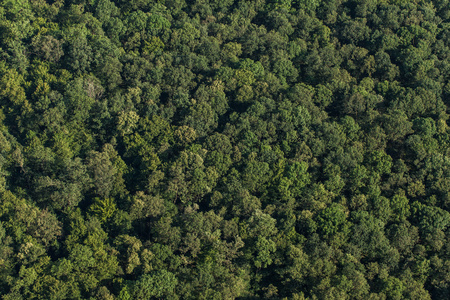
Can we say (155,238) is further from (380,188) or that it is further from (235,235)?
(380,188)

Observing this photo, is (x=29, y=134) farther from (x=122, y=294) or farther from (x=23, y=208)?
(x=122, y=294)

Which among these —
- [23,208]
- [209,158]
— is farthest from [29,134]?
[209,158]

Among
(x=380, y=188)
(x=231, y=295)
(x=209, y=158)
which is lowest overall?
→ (x=231, y=295)

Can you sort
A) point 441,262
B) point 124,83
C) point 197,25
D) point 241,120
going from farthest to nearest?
point 197,25
point 124,83
point 241,120
point 441,262

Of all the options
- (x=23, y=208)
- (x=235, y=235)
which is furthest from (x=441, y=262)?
(x=23, y=208)

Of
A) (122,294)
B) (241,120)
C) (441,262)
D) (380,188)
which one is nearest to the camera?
(122,294)

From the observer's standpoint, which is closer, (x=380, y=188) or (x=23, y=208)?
(x=23, y=208)

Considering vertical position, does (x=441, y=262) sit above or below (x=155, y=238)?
above
